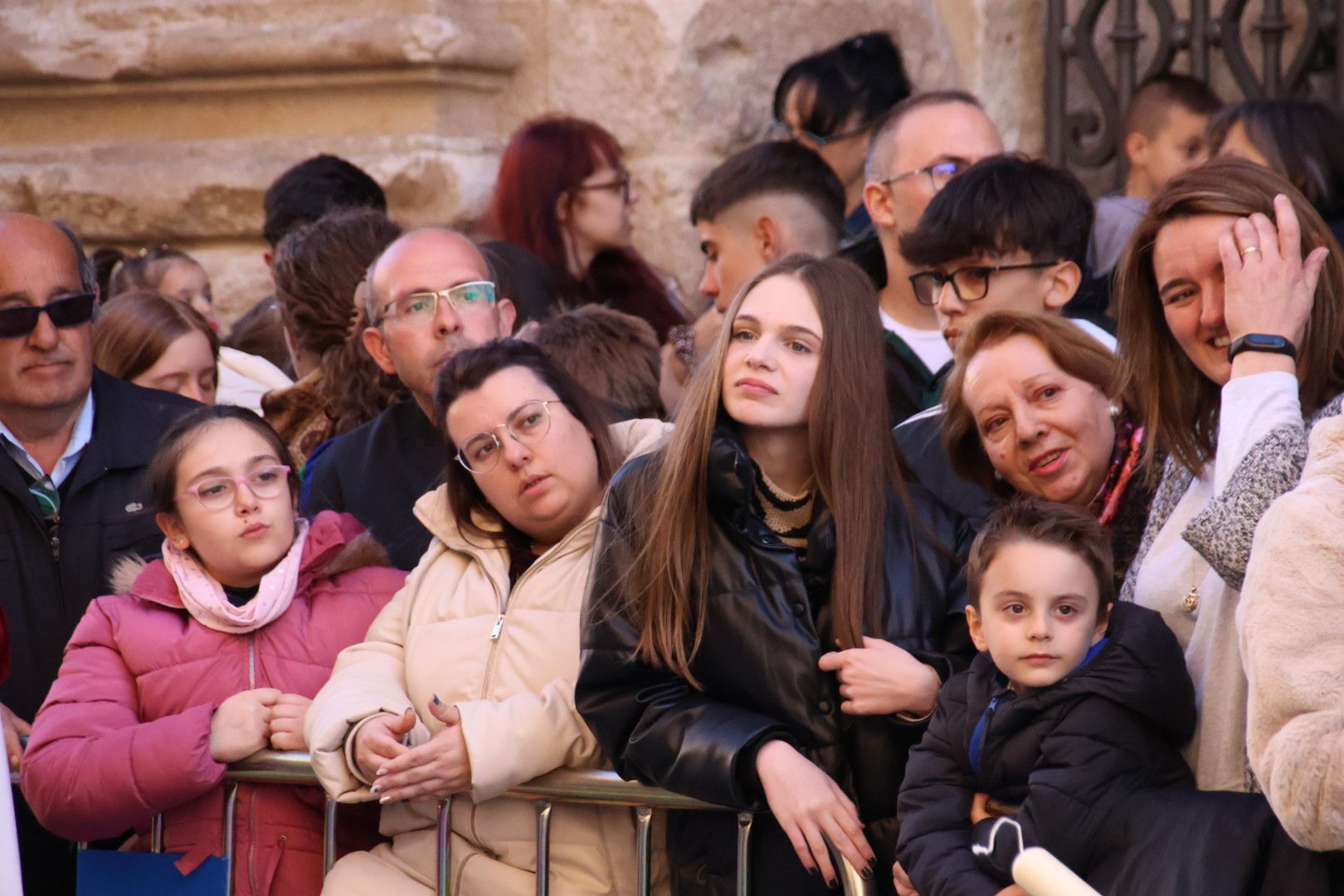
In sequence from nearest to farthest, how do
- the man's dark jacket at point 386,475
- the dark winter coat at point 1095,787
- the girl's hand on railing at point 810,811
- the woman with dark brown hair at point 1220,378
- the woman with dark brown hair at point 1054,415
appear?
the dark winter coat at point 1095,787 < the woman with dark brown hair at point 1220,378 < the girl's hand on railing at point 810,811 < the woman with dark brown hair at point 1054,415 < the man's dark jacket at point 386,475

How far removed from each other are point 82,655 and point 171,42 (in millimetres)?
3059

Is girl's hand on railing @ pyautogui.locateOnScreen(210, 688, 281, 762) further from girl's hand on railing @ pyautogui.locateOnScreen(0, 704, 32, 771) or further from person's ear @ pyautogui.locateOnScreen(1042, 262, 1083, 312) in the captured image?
person's ear @ pyautogui.locateOnScreen(1042, 262, 1083, 312)

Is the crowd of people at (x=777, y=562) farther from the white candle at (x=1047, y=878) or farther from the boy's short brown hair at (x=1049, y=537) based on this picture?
the white candle at (x=1047, y=878)

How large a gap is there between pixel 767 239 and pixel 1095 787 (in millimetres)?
2469

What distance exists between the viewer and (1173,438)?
3.05 m

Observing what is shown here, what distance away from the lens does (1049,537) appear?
9.39ft

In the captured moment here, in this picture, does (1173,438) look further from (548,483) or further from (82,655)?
(82,655)

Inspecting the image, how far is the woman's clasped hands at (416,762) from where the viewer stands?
3344mm

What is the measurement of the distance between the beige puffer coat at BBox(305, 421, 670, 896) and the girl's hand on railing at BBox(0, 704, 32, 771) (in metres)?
0.73

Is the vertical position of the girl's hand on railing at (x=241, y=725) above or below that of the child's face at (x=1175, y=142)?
below

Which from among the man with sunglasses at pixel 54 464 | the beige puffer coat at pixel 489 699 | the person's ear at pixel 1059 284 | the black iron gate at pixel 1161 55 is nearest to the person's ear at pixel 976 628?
the beige puffer coat at pixel 489 699

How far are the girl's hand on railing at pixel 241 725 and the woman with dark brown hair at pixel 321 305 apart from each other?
4.55ft

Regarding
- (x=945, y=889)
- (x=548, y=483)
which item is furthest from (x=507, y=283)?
(x=945, y=889)

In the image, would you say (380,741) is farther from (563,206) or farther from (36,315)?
(563,206)
